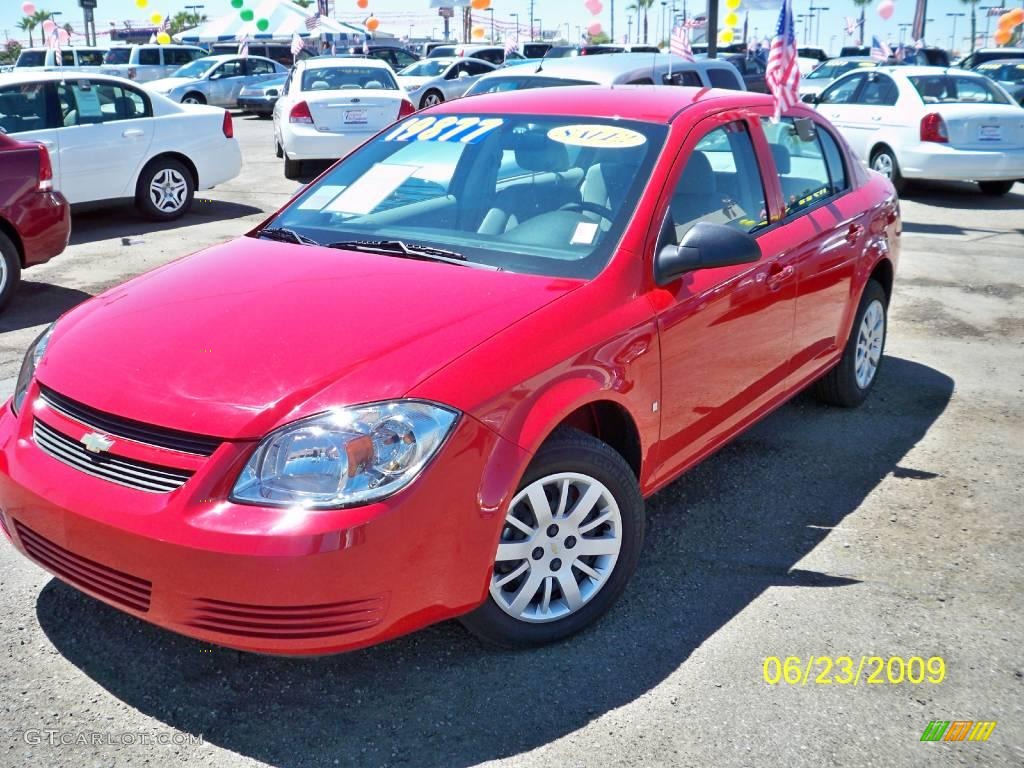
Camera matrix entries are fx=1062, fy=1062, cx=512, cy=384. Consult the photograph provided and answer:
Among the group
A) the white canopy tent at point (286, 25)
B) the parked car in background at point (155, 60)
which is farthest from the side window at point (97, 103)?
the white canopy tent at point (286, 25)

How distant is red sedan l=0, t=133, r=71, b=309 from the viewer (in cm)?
729

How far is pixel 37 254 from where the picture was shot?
7535 millimetres

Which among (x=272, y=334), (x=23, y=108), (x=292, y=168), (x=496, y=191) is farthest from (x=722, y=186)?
(x=292, y=168)

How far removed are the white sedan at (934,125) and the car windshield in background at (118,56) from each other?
26.2 metres

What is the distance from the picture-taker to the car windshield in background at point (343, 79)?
47.5 ft

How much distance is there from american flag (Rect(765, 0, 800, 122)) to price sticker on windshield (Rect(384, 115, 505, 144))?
136 centimetres

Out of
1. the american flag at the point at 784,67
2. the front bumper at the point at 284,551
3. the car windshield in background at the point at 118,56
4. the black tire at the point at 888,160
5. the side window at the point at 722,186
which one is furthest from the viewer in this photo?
the car windshield in background at the point at 118,56

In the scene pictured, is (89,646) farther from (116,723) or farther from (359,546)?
(359,546)

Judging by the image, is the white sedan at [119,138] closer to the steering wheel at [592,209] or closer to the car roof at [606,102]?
the car roof at [606,102]

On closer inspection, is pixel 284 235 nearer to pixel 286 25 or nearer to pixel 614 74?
pixel 614 74

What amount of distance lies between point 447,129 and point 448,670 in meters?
2.29

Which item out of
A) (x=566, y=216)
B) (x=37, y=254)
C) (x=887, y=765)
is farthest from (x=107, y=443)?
(x=37, y=254)

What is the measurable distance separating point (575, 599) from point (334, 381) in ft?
3.52

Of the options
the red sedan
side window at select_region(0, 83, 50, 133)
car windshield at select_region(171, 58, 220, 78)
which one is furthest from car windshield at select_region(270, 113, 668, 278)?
car windshield at select_region(171, 58, 220, 78)
